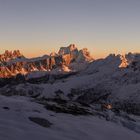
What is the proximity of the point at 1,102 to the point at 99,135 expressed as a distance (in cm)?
1343

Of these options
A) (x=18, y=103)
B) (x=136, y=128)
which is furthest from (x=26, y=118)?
(x=136, y=128)

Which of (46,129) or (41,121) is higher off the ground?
(41,121)

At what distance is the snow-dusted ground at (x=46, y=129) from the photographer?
29.4 meters

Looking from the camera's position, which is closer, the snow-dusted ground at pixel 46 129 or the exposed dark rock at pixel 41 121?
the snow-dusted ground at pixel 46 129

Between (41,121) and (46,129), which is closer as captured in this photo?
(46,129)

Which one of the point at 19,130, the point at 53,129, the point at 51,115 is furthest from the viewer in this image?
the point at 51,115

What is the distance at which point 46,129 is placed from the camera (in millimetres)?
32656

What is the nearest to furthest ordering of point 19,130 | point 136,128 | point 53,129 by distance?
point 19,130 < point 53,129 < point 136,128

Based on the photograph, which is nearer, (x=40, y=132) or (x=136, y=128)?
(x=40, y=132)

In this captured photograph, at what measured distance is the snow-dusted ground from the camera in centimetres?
2939

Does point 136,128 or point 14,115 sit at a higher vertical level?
point 14,115

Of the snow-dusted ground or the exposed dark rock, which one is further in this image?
the exposed dark rock

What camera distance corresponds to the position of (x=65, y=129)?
33.8 meters

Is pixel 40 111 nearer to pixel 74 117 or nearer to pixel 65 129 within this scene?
pixel 74 117
